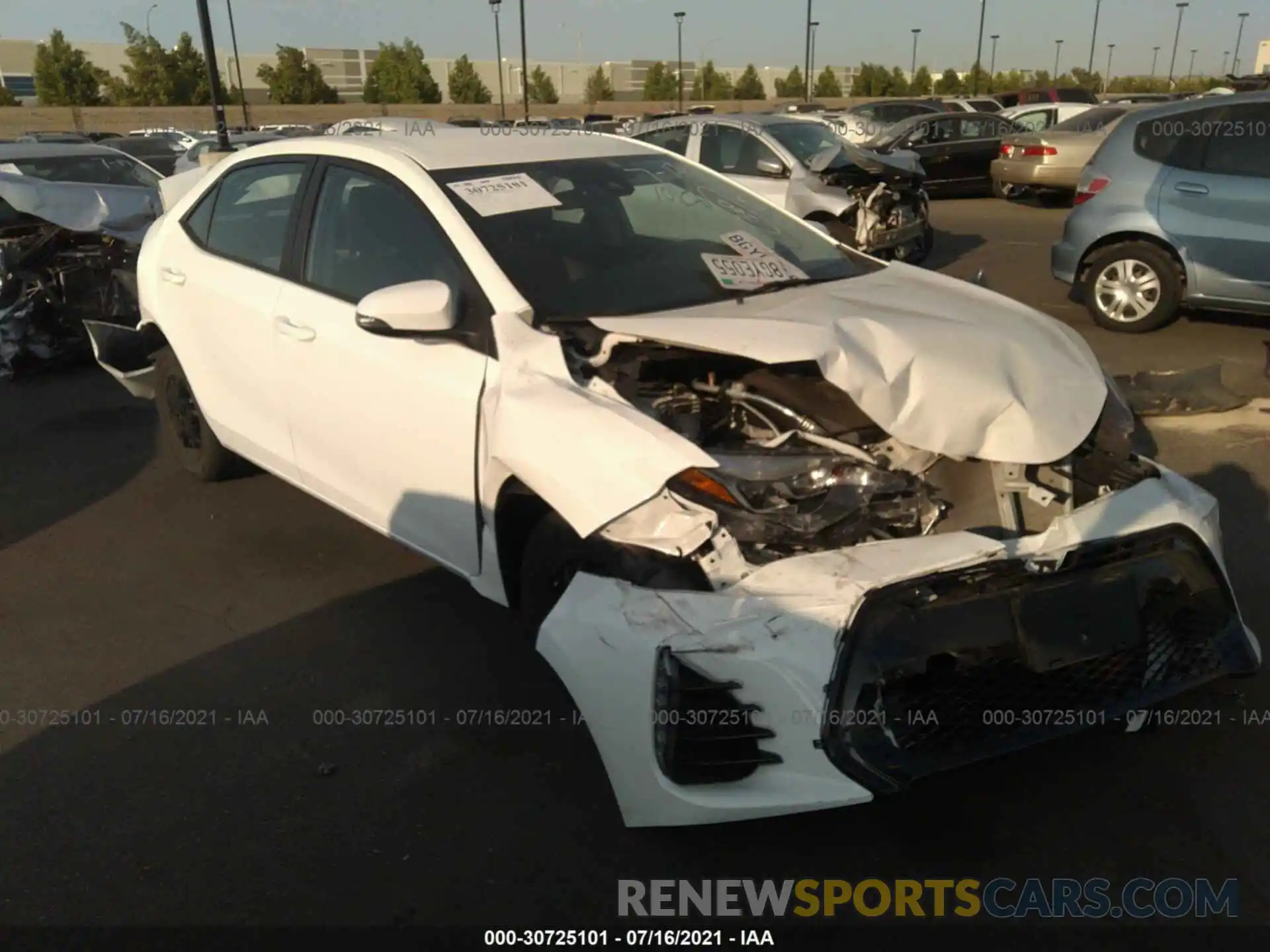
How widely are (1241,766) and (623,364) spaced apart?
6.96ft

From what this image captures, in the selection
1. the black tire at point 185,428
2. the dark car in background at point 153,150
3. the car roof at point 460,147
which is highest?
Answer: the car roof at point 460,147

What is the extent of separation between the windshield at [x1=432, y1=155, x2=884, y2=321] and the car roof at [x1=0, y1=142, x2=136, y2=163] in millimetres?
7981

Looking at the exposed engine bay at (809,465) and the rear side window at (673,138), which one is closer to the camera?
the exposed engine bay at (809,465)

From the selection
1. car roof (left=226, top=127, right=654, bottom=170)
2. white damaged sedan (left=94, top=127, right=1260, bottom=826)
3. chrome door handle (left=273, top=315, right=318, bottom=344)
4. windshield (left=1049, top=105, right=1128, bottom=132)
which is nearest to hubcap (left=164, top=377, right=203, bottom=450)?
white damaged sedan (left=94, top=127, right=1260, bottom=826)

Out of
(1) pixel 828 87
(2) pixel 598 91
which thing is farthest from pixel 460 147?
(1) pixel 828 87

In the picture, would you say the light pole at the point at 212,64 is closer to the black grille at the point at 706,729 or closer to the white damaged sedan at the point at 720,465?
the white damaged sedan at the point at 720,465

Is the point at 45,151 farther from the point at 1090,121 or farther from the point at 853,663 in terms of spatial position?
the point at 1090,121

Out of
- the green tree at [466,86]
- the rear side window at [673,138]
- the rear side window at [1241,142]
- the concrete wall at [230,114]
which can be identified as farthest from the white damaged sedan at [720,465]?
the green tree at [466,86]

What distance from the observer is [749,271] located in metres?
3.77

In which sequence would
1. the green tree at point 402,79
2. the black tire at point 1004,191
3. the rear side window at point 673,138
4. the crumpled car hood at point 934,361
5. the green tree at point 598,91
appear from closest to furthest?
1. the crumpled car hood at point 934,361
2. the rear side window at point 673,138
3. the black tire at point 1004,191
4. the green tree at point 402,79
5. the green tree at point 598,91

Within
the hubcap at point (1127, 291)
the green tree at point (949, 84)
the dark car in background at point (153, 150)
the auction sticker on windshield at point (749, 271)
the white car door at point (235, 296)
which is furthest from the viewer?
the green tree at point (949, 84)

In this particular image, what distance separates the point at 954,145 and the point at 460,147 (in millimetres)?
16129

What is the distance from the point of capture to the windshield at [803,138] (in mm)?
11180

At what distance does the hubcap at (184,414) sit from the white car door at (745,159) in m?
6.78
